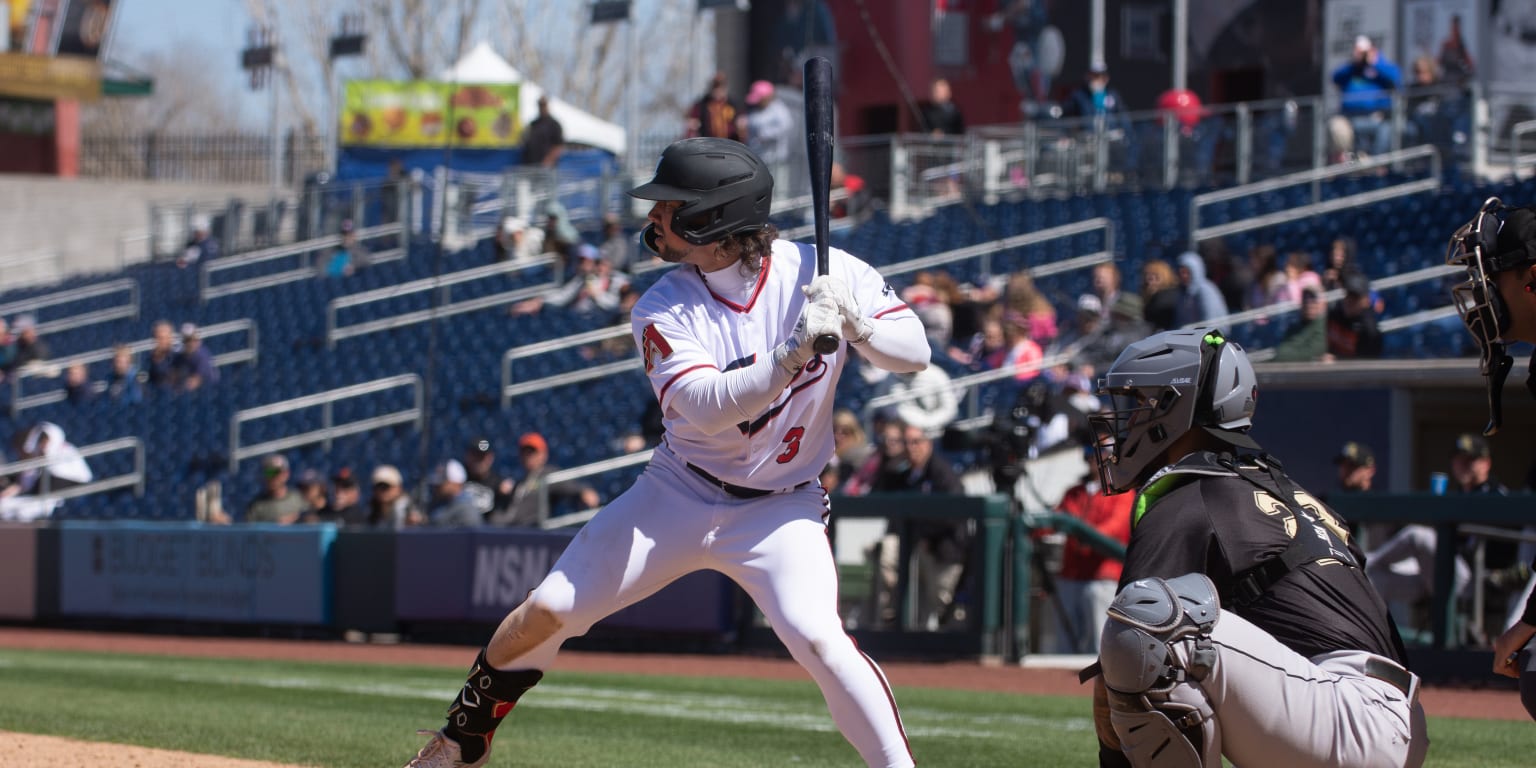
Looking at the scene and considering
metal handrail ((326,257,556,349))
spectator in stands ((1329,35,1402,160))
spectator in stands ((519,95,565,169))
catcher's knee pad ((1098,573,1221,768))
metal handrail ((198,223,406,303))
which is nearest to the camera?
catcher's knee pad ((1098,573,1221,768))

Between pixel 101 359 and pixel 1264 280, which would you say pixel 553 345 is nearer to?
pixel 1264 280

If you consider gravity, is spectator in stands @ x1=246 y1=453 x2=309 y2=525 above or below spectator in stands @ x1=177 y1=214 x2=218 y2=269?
below

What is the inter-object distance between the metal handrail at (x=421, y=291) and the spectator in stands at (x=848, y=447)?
8.36m

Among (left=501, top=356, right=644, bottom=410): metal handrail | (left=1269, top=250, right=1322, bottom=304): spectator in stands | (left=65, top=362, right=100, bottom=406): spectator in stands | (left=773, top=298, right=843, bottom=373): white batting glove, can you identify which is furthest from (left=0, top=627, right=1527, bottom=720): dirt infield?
(left=65, top=362, right=100, bottom=406): spectator in stands

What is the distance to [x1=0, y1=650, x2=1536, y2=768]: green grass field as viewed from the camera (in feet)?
24.4

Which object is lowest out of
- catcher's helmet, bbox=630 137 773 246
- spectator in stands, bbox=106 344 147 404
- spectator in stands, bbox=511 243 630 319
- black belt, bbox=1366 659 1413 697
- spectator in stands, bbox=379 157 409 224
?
spectator in stands, bbox=106 344 147 404

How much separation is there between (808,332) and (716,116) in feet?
52.4

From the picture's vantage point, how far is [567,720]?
29.6 ft

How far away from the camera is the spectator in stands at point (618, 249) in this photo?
2177 cm

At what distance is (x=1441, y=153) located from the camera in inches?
696

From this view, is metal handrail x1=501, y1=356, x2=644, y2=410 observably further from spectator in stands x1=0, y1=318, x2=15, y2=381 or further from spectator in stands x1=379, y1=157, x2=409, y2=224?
spectator in stands x1=0, y1=318, x2=15, y2=381

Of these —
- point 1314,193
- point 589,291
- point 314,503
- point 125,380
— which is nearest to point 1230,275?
point 1314,193

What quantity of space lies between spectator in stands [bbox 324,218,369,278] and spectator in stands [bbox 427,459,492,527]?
936 cm

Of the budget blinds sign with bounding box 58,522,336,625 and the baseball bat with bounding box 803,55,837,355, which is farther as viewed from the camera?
the budget blinds sign with bounding box 58,522,336,625
